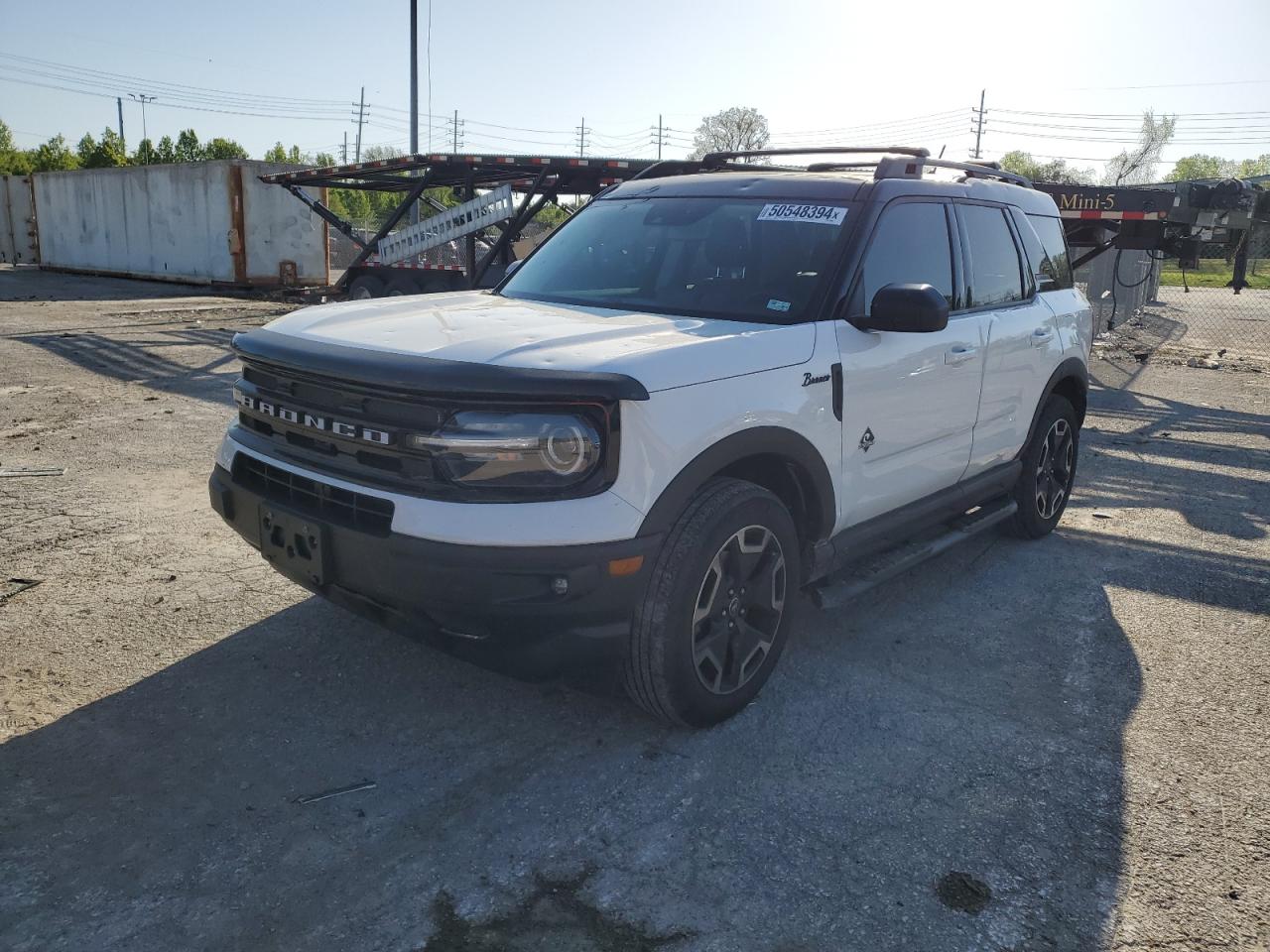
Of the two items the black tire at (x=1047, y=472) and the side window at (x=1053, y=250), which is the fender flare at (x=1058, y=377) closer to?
the black tire at (x=1047, y=472)

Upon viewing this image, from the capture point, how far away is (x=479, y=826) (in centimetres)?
Answer: 279

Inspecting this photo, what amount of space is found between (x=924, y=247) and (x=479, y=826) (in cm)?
297

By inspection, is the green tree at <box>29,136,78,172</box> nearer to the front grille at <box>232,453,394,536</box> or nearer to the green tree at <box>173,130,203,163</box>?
the green tree at <box>173,130,203,163</box>

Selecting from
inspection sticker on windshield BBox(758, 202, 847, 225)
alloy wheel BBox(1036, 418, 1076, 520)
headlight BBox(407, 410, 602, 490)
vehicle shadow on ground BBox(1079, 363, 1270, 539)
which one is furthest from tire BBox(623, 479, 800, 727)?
vehicle shadow on ground BBox(1079, 363, 1270, 539)

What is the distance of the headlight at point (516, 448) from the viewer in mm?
2764

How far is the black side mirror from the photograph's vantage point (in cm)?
348

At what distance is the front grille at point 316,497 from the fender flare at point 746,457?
0.78 meters

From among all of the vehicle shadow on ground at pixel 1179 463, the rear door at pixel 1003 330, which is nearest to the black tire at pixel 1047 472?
the rear door at pixel 1003 330

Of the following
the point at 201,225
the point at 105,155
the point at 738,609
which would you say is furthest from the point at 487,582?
the point at 105,155

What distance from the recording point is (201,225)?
23.7 metres

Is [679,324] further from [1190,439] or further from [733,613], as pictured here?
[1190,439]

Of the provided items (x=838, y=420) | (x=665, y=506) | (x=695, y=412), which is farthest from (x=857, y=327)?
(x=665, y=506)

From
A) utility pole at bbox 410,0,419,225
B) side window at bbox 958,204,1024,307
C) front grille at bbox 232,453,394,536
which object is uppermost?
utility pole at bbox 410,0,419,225

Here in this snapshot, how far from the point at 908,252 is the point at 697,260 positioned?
90cm
